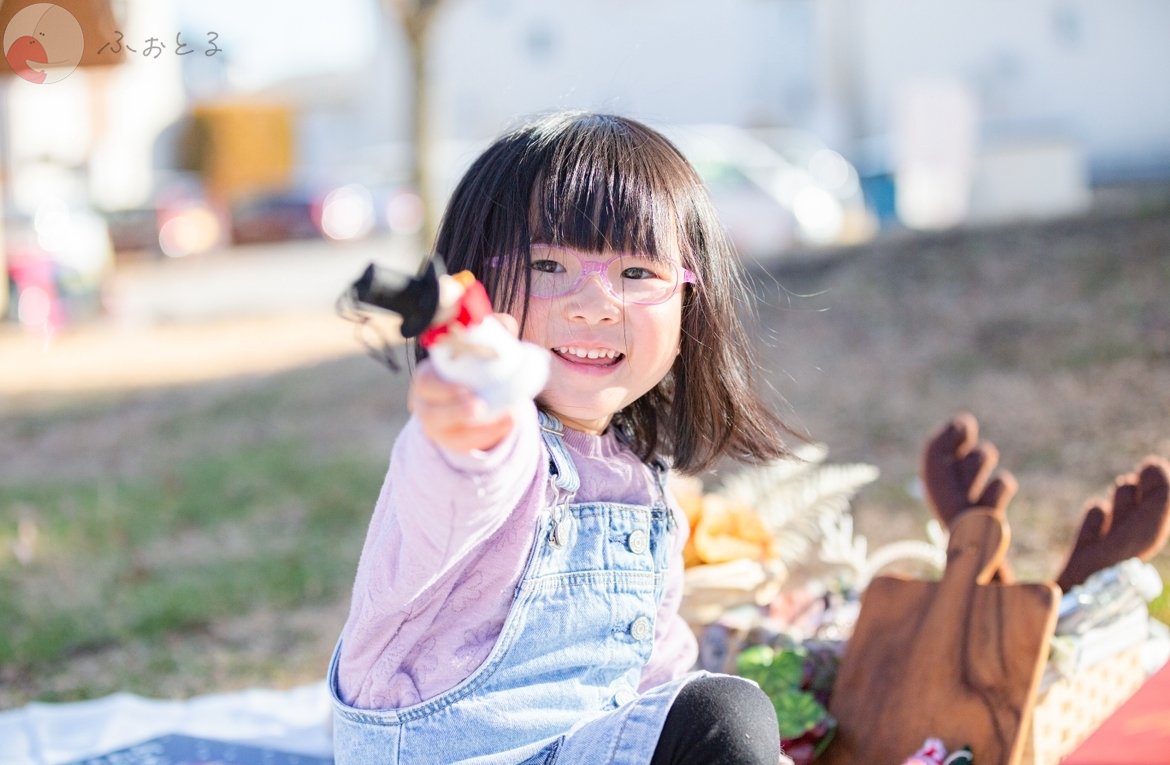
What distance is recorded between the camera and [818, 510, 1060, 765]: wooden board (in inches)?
69.1

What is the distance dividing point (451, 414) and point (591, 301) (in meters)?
0.40

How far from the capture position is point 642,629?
62.7 inches

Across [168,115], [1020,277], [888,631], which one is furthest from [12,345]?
[168,115]

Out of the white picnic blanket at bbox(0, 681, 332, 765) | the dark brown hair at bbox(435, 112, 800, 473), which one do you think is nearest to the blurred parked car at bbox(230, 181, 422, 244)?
the white picnic blanket at bbox(0, 681, 332, 765)

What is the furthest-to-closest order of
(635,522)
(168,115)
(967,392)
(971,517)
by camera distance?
(168,115)
(967,392)
(971,517)
(635,522)

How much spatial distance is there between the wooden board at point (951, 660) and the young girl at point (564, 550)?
0.44 meters

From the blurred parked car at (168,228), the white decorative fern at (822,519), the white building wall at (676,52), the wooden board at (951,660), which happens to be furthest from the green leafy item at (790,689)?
the white building wall at (676,52)

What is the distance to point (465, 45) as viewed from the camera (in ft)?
69.7

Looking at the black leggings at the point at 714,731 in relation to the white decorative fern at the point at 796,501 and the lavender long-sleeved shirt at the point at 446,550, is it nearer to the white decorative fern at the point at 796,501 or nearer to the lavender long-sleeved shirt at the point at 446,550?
the lavender long-sleeved shirt at the point at 446,550

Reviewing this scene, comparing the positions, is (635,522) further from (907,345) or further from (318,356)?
(318,356)

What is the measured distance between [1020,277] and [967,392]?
42.7 inches

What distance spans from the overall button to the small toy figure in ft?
1.73

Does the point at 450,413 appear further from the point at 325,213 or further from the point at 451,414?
the point at 325,213

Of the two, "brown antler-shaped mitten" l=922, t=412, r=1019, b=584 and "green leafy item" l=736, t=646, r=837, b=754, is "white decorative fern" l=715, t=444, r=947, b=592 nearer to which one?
"brown antler-shaped mitten" l=922, t=412, r=1019, b=584
